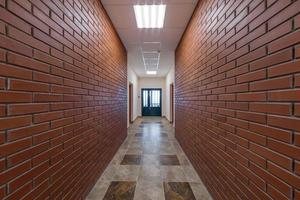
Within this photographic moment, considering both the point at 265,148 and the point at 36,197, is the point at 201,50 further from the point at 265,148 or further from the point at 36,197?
the point at 36,197

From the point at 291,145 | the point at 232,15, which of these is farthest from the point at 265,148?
the point at 232,15

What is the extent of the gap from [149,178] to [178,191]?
517 millimetres

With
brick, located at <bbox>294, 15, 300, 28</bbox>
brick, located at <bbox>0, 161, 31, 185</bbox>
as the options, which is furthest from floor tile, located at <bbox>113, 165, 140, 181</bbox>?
brick, located at <bbox>294, 15, 300, 28</bbox>

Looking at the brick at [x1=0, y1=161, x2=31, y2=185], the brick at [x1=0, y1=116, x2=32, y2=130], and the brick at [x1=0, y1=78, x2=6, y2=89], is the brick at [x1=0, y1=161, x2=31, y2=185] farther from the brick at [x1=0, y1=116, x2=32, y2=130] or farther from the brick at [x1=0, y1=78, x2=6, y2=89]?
the brick at [x1=0, y1=78, x2=6, y2=89]

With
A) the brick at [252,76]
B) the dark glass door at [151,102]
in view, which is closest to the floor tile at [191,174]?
the brick at [252,76]

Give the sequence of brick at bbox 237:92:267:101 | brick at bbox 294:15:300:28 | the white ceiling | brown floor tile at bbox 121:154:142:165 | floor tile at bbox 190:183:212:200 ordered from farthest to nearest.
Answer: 1. brown floor tile at bbox 121:154:142:165
2. the white ceiling
3. floor tile at bbox 190:183:212:200
4. brick at bbox 237:92:267:101
5. brick at bbox 294:15:300:28

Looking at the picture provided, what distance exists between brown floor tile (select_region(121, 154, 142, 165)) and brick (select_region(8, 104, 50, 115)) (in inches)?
86.5

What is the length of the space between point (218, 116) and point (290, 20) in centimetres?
112

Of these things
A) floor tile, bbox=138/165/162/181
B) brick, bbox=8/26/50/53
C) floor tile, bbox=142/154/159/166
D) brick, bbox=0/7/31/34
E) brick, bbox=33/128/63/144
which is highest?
brick, bbox=0/7/31/34

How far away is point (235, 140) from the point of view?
4.68ft

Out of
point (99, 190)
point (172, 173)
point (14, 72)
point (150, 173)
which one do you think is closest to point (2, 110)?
point (14, 72)

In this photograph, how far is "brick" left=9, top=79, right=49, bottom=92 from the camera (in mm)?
933

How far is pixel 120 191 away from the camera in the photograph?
7.02ft

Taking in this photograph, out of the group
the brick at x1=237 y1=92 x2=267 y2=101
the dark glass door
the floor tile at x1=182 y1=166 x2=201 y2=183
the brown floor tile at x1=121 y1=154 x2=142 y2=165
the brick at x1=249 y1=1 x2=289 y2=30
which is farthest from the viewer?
the dark glass door
